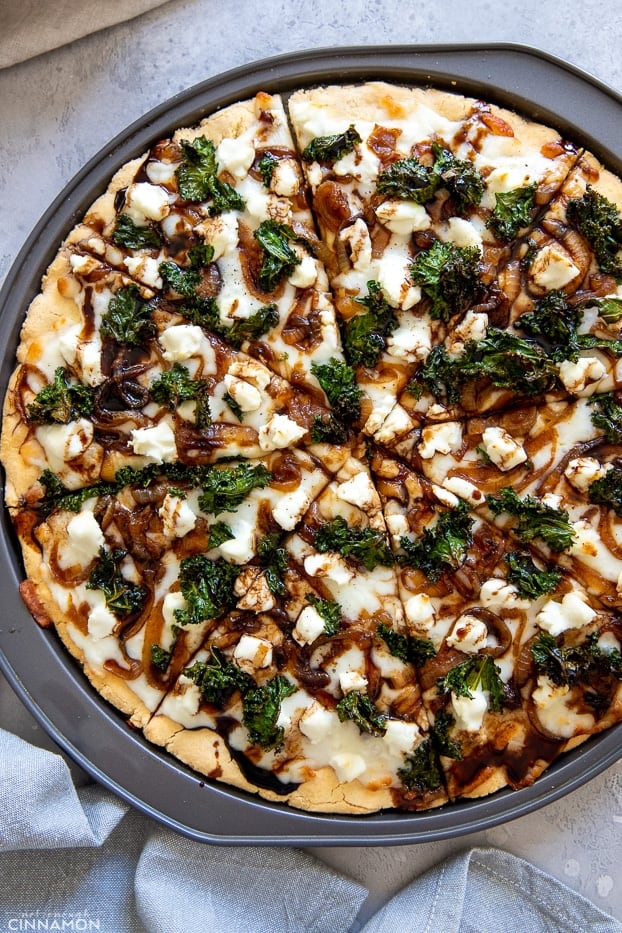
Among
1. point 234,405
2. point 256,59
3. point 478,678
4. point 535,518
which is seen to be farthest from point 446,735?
point 256,59

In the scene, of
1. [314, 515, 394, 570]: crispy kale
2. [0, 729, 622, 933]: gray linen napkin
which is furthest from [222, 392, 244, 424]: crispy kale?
[0, 729, 622, 933]: gray linen napkin

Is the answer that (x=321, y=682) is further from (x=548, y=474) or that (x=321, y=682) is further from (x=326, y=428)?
(x=548, y=474)

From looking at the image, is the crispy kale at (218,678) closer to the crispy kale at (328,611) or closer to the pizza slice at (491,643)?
the crispy kale at (328,611)

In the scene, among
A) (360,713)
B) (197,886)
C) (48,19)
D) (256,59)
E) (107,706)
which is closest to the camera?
(360,713)

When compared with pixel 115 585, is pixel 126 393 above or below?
above

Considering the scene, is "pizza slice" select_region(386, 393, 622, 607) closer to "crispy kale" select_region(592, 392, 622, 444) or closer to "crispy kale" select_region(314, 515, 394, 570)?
"crispy kale" select_region(592, 392, 622, 444)
